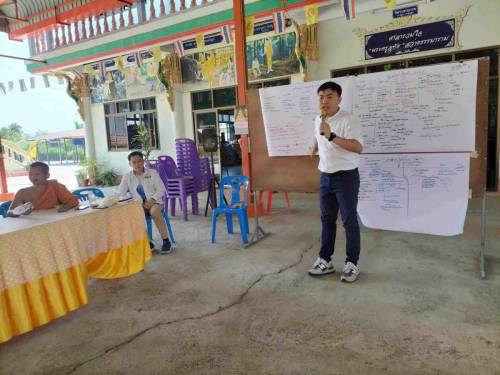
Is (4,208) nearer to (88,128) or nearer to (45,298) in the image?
(45,298)

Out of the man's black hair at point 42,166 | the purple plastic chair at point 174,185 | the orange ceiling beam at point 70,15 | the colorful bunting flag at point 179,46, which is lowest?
the purple plastic chair at point 174,185

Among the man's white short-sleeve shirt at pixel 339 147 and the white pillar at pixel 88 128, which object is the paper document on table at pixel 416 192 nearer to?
the man's white short-sleeve shirt at pixel 339 147

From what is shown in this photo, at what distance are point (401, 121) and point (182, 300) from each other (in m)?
2.35

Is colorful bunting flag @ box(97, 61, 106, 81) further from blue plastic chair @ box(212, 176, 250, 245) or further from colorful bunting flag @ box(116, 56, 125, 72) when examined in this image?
blue plastic chair @ box(212, 176, 250, 245)

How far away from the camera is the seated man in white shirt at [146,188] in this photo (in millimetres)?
3727

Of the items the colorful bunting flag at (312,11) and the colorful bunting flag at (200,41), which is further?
the colorful bunting flag at (200,41)

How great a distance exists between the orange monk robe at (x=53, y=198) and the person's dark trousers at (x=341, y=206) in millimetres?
2066

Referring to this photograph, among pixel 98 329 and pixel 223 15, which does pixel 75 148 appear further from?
pixel 98 329

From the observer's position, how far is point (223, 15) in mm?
6102

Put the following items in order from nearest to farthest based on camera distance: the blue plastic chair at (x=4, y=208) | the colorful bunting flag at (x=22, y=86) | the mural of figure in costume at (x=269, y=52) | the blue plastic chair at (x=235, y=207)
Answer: the blue plastic chair at (x=4, y=208) → the blue plastic chair at (x=235, y=207) → the mural of figure in costume at (x=269, y=52) → the colorful bunting flag at (x=22, y=86)

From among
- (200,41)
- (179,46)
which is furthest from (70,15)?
(200,41)

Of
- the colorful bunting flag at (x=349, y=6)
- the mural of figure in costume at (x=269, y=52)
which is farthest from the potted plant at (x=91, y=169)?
the colorful bunting flag at (x=349, y=6)

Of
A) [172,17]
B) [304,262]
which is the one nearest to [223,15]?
[172,17]

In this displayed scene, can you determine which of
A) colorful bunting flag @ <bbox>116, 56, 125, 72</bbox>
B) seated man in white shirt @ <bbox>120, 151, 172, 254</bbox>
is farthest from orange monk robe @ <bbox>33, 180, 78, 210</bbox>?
colorful bunting flag @ <bbox>116, 56, 125, 72</bbox>
